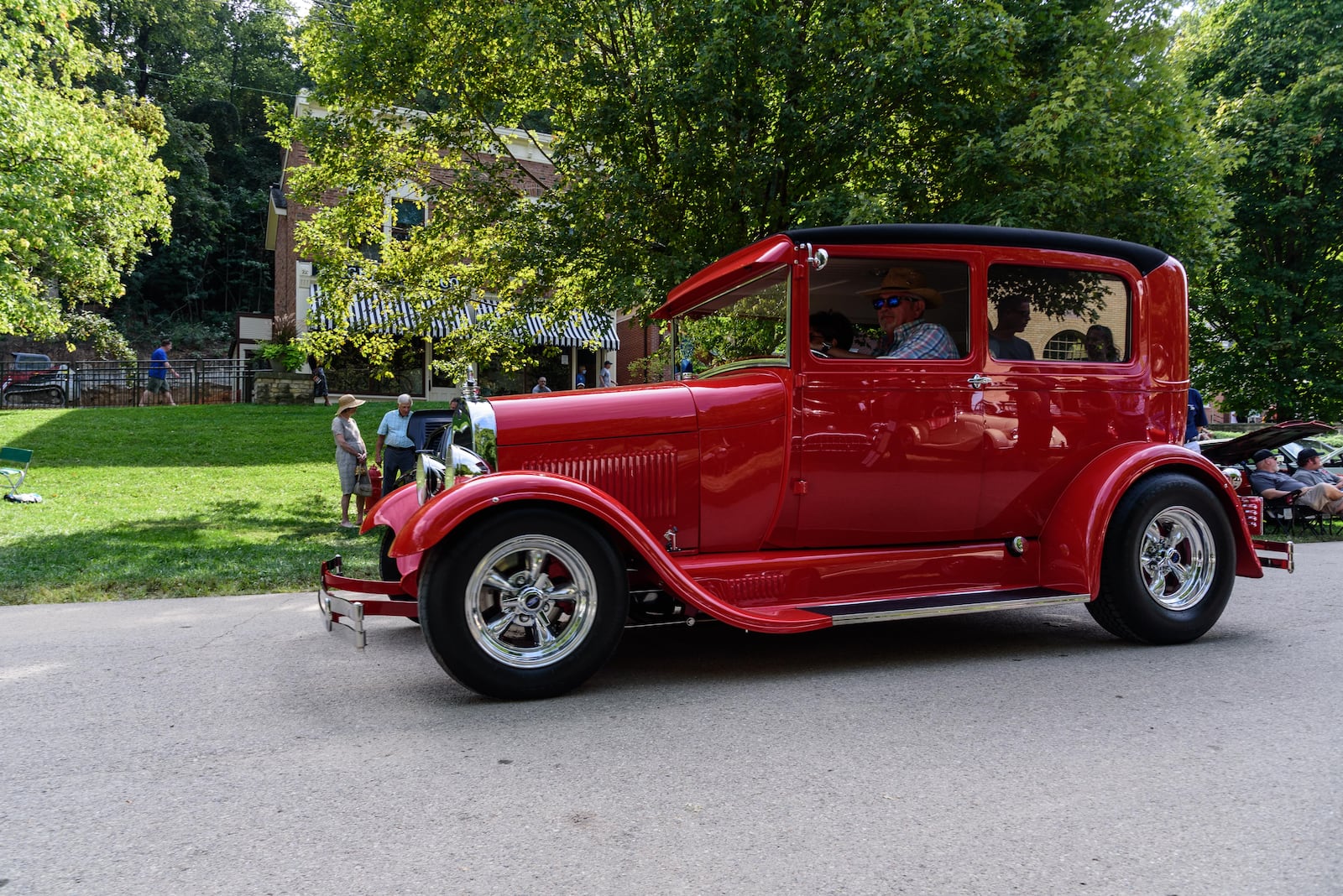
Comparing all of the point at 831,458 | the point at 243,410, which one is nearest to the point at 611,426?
the point at 831,458

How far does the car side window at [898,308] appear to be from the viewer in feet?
16.5

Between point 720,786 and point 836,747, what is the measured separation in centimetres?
61

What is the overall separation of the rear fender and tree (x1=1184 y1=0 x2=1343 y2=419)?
1402cm

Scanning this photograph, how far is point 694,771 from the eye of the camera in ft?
10.9

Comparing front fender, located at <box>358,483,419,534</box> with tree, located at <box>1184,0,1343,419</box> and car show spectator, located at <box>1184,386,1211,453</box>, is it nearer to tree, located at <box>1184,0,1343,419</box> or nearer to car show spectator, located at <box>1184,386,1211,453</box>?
car show spectator, located at <box>1184,386,1211,453</box>

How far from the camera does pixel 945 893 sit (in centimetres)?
243

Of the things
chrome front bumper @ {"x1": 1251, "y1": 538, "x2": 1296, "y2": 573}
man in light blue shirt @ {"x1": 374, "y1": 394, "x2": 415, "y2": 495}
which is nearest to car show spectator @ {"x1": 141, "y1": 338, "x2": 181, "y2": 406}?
man in light blue shirt @ {"x1": 374, "y1": 394, "x2": 415, "y2": 495}

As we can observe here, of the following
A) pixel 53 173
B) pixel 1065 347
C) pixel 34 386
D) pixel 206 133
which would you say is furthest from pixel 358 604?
pixel 206 133

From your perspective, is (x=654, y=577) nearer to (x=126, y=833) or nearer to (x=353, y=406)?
(x=126, y=833)

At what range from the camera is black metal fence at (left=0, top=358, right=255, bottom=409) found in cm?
2430

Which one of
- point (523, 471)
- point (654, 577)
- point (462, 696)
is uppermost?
point (523, 471)

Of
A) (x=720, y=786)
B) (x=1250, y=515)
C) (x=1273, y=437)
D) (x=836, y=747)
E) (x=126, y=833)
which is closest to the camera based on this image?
(x=126, y=833)

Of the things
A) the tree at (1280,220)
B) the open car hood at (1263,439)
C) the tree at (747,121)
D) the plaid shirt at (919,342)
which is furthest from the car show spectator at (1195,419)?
the plaid shirt at (919,342)

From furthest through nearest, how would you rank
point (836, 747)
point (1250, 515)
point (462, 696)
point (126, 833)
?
point (1250, 515) < point (462, 696) < point (836, 747) < point (126, 833)
